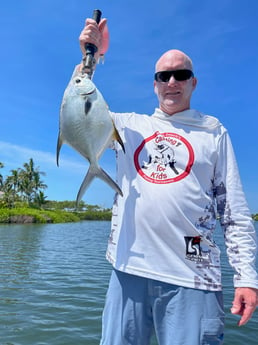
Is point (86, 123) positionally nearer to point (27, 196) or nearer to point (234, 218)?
point (234, 218)

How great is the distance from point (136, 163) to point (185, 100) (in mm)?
634

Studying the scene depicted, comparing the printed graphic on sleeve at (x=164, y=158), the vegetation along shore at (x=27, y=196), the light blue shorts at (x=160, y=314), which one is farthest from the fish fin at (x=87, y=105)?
the vegetation along shore at (x=27, y=196)

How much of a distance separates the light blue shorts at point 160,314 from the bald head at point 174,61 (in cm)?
158

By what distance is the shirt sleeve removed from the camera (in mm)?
2105

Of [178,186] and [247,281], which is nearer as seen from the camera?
[247,281]

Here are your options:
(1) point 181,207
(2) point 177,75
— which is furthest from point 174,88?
(1) point 181,207

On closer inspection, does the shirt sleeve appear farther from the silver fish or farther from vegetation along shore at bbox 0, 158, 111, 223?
vegetation along shore at bbox 0, 158, 111, 223

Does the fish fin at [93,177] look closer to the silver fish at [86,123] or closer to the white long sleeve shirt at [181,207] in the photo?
the silver fish at [86,123]

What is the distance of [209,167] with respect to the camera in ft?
7.45

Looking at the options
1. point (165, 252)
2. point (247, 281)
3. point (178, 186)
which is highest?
point (178, 186)

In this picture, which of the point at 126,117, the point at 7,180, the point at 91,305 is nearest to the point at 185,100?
the point at 126,117

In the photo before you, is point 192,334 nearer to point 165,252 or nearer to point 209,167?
point 165,252

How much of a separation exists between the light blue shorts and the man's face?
1.31 m

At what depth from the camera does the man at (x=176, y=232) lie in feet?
6.82
